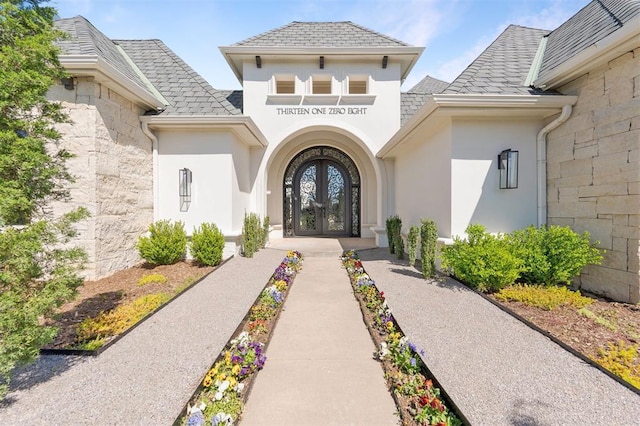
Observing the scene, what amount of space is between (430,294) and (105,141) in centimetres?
651

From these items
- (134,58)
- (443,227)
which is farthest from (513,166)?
(134,58)

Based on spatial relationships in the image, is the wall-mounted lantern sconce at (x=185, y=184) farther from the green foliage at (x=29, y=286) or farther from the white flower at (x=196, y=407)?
the white flower at (x=196, y=407)

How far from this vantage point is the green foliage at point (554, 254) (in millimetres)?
4594

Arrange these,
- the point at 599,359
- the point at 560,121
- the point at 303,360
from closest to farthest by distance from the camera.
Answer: the point at 599,359, the point at 303,360, the point at 560,121

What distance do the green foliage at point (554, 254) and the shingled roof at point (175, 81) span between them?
6.76m

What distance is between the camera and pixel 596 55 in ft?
14.6

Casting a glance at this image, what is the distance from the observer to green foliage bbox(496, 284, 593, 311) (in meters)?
4.15

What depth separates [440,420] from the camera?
215cm

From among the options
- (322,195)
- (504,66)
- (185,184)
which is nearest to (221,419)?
(185,184)

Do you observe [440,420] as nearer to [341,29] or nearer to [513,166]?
[513,166]

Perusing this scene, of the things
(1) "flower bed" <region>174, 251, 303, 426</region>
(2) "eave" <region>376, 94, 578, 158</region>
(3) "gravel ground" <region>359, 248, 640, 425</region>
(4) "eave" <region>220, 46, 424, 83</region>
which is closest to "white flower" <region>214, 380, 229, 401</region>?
(1) "flower bed" <region>174, 251, 303, 426</region>

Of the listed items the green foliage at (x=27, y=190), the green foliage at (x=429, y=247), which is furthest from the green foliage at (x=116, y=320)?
the green foliage at (x=429, y=247)

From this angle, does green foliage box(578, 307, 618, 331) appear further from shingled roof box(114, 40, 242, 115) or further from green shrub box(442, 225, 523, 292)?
shingled roof box(114, 40, 242, 115)

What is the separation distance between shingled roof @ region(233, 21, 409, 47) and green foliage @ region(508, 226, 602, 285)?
738cm
